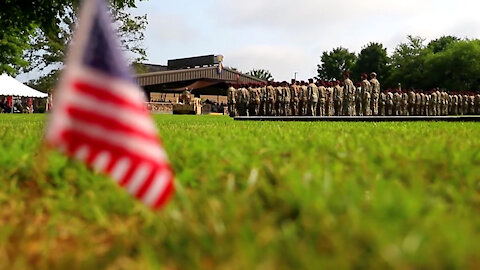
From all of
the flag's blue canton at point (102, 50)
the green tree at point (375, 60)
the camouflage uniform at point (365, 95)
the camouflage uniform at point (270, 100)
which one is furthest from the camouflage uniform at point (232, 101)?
the green tree at point (375, 60)

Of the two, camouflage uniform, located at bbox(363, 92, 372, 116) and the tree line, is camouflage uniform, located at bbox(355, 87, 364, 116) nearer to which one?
camouflage uniform, located at bbox(363, 92, 372, 116)

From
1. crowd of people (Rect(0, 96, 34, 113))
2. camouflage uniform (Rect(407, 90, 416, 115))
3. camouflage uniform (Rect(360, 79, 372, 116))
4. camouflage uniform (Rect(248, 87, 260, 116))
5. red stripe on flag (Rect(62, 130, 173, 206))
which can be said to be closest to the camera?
red stripe on flag (Rect(62, 130, 173, 206))

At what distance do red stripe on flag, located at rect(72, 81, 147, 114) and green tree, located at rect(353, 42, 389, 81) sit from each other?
85.3 metres

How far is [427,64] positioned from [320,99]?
171 feet

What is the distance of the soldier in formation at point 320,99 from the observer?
26.1 meters

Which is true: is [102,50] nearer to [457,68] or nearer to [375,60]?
[457,68]

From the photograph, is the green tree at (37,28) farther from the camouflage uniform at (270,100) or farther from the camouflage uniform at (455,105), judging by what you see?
the camouflage uniform at (455,105)

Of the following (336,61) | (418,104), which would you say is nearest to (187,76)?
(418,104)

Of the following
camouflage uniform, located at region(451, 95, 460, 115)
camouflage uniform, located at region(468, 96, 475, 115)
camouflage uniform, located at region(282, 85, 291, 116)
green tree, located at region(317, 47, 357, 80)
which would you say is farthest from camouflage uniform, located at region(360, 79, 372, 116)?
green tree, located at region(317, 47, 357, 80)

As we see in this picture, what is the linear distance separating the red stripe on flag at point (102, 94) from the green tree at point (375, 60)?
3358 inches

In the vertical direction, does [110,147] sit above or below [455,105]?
below

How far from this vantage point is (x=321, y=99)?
27.0 metres

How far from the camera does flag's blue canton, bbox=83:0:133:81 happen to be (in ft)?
7.06

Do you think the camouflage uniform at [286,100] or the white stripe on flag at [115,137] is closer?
the white stripe on flag at [115,137]
